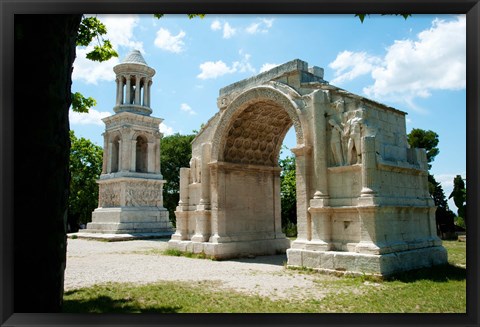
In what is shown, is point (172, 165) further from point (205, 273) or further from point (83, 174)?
point (205, 273)

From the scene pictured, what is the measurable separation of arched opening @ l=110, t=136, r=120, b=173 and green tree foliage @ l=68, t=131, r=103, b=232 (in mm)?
8825

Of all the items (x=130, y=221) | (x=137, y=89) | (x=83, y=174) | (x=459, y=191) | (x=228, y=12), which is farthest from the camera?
(x=83, y=174)

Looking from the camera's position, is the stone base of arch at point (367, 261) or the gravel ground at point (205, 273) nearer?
the gravel ground at point (205, 273)

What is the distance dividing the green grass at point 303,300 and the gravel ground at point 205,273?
415 millimetres

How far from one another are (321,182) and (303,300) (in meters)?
4.42

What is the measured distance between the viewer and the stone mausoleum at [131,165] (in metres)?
25.8

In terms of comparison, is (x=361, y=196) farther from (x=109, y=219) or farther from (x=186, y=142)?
(x=186, y=142)

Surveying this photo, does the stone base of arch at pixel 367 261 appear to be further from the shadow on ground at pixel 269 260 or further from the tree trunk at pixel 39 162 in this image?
the tree trunk at pixel 39 162

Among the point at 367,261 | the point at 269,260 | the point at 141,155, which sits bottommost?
the point at 269,260

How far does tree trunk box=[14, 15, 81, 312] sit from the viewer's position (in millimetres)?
4453

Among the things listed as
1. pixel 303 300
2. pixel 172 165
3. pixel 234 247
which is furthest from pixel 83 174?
pixel 303 300

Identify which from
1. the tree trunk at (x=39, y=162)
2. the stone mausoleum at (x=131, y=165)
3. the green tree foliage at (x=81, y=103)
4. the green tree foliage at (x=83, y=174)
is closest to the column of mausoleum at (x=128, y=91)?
the stone mausoleum at (x=131, y=165)

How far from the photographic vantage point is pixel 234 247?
1380 cm

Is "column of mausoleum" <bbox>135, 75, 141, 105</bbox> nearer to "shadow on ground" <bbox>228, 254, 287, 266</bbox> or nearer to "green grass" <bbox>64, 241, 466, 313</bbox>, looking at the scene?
"shadow on ground" <bbox>228, 254, 287, 266</bbox>
